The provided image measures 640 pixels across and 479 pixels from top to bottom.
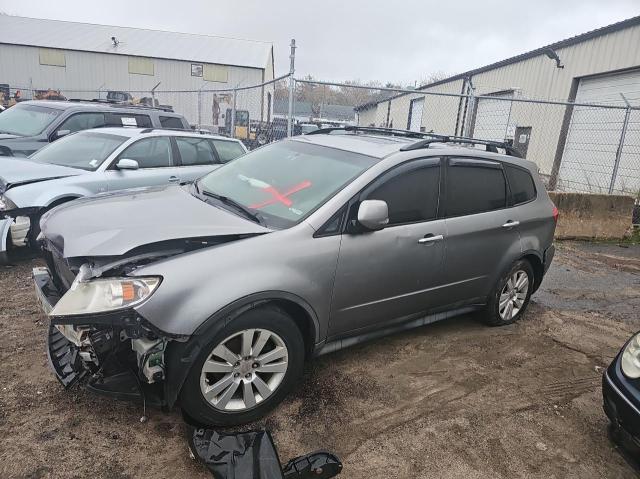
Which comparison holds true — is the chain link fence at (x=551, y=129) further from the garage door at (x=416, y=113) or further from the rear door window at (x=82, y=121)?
the garage door at (x=416, y=113)

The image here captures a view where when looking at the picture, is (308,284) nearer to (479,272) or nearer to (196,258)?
(196,258)

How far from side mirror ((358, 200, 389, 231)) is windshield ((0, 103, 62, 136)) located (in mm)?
7134

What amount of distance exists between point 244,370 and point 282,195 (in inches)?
48.7

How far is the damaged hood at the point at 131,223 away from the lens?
2.56m

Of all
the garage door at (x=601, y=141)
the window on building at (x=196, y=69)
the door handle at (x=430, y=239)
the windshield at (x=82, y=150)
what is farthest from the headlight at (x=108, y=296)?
the window on building at (x=196, y=69)

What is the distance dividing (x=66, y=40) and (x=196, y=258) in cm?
3766

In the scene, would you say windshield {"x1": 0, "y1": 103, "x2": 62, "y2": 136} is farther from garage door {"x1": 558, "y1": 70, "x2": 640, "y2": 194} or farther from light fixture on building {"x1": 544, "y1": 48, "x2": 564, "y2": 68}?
light fixture on building {"x1": 544, "y1": 48, "x2": 564, "y2": 68}

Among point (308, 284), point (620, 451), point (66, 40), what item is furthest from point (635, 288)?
point (66, 40)

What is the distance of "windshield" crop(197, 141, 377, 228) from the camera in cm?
310

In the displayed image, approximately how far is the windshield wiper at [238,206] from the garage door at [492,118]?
48.7 feet

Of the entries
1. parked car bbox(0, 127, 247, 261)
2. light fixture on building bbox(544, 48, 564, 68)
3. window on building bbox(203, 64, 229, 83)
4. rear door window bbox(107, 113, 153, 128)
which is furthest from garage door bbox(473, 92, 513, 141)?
window on building bbox(203, 64, 229, 83)

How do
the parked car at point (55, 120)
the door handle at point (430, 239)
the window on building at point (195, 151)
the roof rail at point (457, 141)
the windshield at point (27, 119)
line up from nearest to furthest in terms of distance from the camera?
the door handle at point (430, 239)
the roof rail at point (457, 141)
the window on building at point (195, 151)
the parked car at point (55, 120)
the windshield at point (27, 119)

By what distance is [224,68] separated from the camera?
33781 millimetres

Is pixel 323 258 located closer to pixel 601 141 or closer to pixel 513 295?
pixel 513 295
